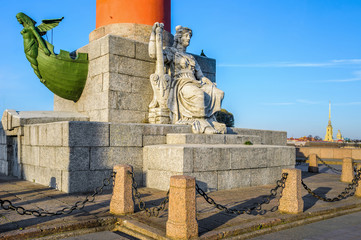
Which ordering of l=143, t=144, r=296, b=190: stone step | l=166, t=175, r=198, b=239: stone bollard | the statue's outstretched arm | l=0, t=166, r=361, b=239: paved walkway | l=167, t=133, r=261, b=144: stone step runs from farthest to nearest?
the statue's outstretched arm → l=167, t=133, r=261, b=144: stone step → l=143, t=144, r=296, b=190: stone step → l=0, t=166, r=361, b=239: paved walkway → l=166, t=175, r=198, b=239: stone bollard

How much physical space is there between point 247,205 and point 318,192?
2.67 metres

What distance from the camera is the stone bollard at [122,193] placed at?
16.7 feet

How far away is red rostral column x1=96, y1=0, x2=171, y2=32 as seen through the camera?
1030 centimetres

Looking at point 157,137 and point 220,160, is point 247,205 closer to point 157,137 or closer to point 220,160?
point 220,160

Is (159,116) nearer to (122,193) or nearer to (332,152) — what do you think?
(122,193)

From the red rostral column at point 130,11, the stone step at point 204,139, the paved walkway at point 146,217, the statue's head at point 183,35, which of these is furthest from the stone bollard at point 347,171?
the red rostral column at point 130,11

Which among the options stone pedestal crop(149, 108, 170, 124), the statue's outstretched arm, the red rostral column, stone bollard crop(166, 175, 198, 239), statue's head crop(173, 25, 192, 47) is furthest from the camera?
the statue's outstretched arm

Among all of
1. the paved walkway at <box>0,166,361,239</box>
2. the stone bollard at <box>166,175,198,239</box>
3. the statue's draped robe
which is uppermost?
the statue's draped robe

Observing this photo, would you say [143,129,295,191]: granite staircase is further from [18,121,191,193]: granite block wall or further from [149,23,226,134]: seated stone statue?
[149,23,226,134]: seated stone statue

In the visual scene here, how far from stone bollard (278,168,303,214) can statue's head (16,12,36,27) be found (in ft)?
27.4

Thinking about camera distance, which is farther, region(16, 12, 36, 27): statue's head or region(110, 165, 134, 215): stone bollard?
region(16, 12, 36, 27): statue's head

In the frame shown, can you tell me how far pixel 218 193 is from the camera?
692 cm

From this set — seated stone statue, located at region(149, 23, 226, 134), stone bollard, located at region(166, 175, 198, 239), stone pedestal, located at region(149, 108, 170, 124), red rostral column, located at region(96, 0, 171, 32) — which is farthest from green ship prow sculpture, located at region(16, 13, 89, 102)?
stone bollard, located at region(166, 175, 198, 239)

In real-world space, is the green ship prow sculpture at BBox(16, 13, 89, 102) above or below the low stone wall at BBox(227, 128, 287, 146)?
above
